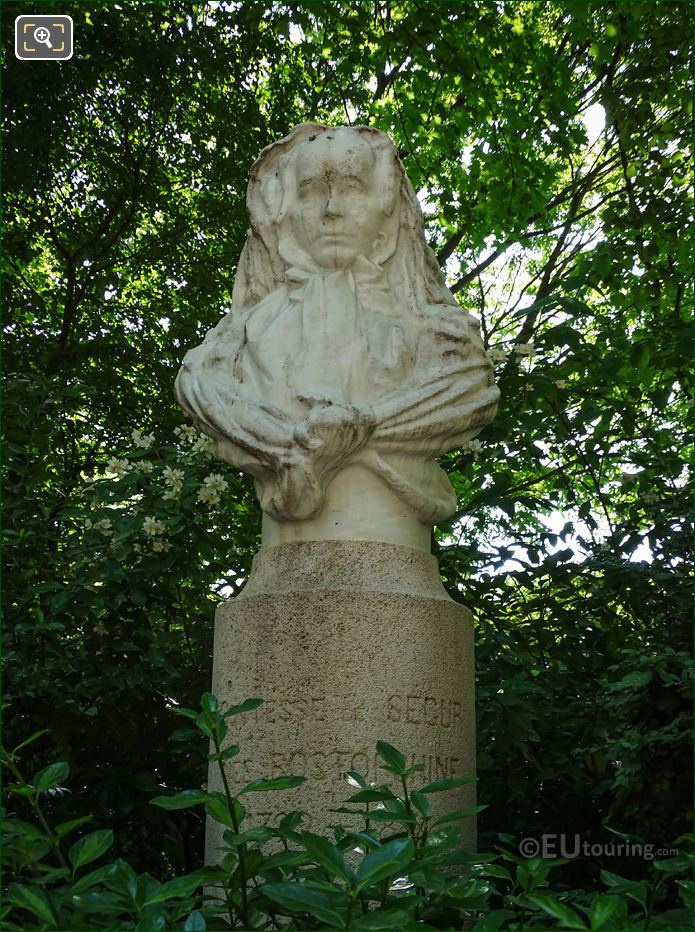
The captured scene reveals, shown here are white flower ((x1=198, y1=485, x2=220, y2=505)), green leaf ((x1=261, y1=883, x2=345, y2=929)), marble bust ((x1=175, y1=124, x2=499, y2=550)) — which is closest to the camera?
Result: green leaf ((x1=261, y1=883, x2=345, y2=929))

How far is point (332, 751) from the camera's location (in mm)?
3617

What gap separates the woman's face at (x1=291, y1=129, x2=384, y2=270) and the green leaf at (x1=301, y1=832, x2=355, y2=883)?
2926mm

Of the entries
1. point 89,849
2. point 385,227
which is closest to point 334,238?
point 385,227

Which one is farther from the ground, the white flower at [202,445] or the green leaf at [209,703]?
the white flower at [202,445]

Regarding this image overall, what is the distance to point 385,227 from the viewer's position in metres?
4.43

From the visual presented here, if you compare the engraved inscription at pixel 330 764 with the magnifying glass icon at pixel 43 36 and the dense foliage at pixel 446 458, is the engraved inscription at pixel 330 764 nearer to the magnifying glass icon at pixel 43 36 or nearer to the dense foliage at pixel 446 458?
the dense foliage at pixel 446 458

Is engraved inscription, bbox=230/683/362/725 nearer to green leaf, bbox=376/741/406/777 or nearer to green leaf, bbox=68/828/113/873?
green leaf, bbox=376/741/406/777

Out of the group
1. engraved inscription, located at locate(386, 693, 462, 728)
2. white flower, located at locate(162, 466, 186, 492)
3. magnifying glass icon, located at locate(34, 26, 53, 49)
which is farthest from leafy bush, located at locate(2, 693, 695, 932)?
magnifying glass icon, located at locate(34, 26, 53, 49)

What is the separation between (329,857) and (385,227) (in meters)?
3.11

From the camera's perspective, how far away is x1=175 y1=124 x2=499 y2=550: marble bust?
396 cm

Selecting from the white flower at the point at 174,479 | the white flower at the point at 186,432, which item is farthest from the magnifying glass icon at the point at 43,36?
the white flower at the point at 174,479

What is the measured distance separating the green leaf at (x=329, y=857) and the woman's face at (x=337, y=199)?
2.93m

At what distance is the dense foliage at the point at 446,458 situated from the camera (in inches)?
214

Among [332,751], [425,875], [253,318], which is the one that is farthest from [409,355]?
[425,875]
